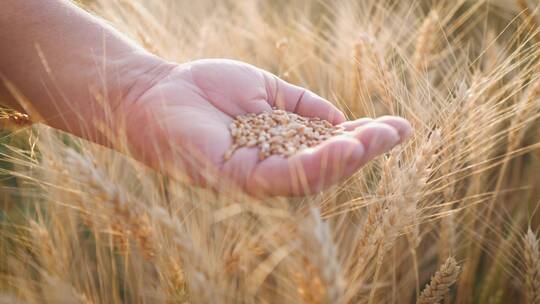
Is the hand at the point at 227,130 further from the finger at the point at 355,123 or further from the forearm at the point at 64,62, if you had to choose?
the forearm at the point at 64,62

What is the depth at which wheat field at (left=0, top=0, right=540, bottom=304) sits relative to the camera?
1018 mm

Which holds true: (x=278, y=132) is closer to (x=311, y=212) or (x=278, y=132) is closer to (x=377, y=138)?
(x=377, y=138)

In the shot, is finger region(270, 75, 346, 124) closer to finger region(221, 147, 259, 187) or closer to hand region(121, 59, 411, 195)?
hand region(121, 59, 411, 195)

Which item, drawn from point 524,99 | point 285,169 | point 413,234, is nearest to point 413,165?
point 413,234

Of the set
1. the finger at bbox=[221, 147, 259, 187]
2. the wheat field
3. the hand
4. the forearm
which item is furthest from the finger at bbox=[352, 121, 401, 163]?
the forearm

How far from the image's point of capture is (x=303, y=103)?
1478mm

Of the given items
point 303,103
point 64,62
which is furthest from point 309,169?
point 64,62

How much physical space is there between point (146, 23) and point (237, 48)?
0.35m

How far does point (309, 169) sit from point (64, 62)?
83 centimetres

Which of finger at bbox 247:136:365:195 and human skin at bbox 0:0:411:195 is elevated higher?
human skin at bbox 0:0:411:195

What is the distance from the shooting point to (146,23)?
6.18 ft

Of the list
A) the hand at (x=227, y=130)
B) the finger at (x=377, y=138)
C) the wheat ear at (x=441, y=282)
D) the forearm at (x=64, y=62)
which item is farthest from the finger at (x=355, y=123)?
the forearm at (x=64, y=62)

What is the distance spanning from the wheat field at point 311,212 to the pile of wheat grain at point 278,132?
0.13m

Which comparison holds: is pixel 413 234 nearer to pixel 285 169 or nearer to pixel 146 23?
pixel 285 169
